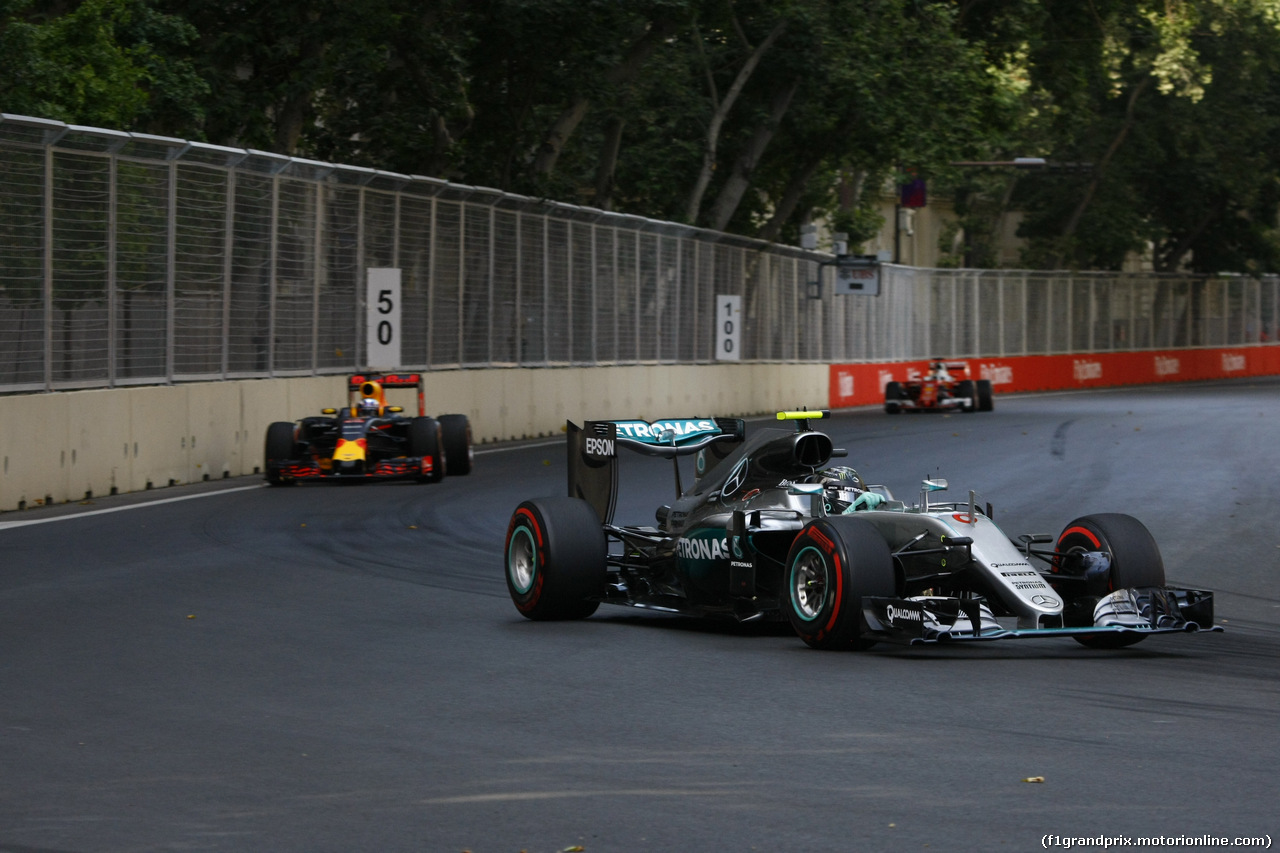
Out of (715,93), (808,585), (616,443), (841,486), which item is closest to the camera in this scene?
(808,585)

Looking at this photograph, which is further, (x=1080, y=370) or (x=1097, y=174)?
(x=1097, y=174)

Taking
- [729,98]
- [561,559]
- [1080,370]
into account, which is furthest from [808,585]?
[1080,370]

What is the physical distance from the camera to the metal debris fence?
55.5 feet

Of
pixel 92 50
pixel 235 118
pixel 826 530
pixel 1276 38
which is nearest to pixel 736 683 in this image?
pixel 826 530

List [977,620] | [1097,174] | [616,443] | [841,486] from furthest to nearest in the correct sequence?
[1097,174]
[616,443]
[841,486]
[977,620]

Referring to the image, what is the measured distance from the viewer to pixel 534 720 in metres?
7.11

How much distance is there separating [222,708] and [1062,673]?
342 centimetres

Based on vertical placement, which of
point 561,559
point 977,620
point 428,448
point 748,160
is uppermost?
point 748,160

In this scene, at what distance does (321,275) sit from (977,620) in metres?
15.8

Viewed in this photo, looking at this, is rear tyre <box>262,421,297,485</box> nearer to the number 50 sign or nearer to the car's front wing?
the number 50 sign

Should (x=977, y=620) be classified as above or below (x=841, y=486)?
below

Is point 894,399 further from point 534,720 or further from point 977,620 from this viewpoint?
point 534,720

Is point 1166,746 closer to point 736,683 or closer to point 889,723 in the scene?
point 889,723

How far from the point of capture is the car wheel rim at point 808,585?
28.0 feet
